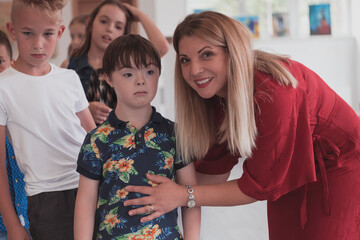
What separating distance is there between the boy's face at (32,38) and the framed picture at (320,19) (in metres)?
5.58

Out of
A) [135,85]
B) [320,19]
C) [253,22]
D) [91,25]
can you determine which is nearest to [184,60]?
[135,85]

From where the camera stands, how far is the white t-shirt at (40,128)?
165 centimetres

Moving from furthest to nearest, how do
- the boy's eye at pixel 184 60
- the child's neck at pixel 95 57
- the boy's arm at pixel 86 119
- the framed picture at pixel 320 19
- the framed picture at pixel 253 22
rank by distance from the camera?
the framed picture at pixel 253 22
the framed picture at pixel 320 19
the child's neck at pixel 95 57
the boy's arm at pixel 86 119
the boy's eye at pixel 184 60

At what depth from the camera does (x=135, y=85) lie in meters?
1.44

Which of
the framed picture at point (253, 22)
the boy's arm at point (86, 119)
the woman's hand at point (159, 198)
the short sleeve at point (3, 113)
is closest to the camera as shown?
the woman's hand at point (159, 198)

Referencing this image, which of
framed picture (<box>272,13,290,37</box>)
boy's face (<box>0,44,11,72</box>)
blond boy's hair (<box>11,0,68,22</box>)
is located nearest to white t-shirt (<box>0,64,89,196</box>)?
blond boy's hair (<box>11,0,68,22</box>)

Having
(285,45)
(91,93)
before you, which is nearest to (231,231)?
(91,93)

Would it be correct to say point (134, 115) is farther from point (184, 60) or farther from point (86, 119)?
point (86, 119)

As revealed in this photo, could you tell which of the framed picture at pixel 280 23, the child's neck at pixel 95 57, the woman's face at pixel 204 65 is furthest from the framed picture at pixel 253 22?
the woman's face at pixel 204 65

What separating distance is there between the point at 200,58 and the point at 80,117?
0.62 meters

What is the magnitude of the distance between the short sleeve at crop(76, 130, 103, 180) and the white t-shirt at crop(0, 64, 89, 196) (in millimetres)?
298

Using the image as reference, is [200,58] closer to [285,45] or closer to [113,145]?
[113,145]

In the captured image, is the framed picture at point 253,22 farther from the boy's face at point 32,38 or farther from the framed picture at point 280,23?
the boy's face at point 32,38

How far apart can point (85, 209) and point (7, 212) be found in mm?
353
